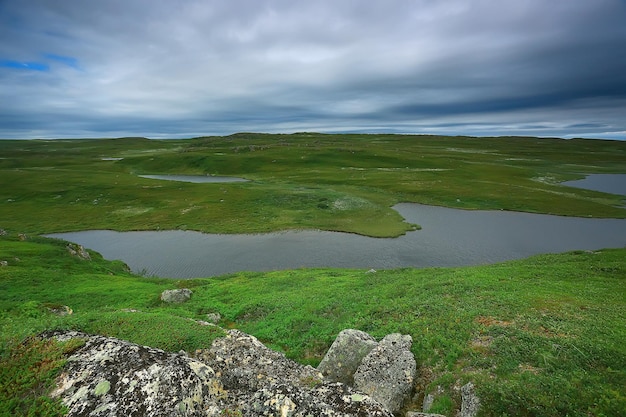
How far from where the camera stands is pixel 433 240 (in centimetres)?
6028

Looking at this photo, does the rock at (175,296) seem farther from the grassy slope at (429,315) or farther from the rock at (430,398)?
the rock at (430,398)

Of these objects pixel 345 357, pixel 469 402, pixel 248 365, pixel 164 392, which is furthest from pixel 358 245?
pixel 164 392

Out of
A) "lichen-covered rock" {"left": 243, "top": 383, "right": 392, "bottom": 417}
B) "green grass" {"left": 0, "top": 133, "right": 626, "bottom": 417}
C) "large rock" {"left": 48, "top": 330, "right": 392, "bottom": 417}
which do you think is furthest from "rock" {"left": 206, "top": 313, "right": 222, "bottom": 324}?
"lichen-covered rock" {"left": 243, "top": 383, "right": 392, "bottom": 417}

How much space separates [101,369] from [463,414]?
496 inches

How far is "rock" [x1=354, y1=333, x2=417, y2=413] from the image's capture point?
1426 cm

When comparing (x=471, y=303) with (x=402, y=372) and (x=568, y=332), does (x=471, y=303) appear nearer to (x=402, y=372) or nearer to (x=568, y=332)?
(x=568, y=332)

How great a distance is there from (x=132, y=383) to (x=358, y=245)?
50359 millimetres

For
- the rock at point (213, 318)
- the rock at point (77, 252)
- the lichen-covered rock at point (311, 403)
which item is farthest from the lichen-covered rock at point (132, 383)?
the rock at point (77, 252)

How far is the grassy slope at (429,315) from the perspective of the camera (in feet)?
41.5

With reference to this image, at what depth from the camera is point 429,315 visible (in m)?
21.0

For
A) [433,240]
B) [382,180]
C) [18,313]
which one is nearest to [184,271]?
[18,313]

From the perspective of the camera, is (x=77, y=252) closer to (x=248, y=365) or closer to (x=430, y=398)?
(x=248, y=365)

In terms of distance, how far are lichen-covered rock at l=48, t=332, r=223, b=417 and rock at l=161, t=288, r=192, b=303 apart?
20.3m

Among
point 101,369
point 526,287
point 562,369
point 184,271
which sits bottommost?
point 184,271
